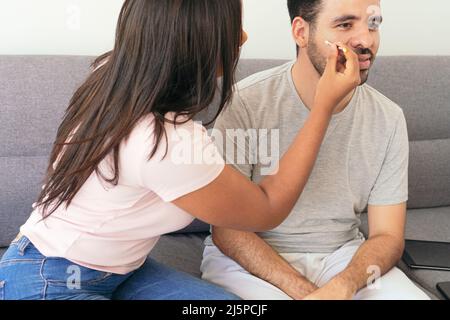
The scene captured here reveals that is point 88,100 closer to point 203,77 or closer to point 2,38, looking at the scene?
point 203,77

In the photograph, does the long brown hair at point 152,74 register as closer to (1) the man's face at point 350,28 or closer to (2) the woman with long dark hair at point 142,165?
(2) the woman with long dark hair at point 142,165

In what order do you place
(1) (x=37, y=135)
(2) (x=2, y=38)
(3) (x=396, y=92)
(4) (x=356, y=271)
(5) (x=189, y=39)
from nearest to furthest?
(5) (x=189, y=39), (4) (x=356, y=271), (1) (x=37, y=135), (2) (x=2, y=38), (3) (x=396, y=92)

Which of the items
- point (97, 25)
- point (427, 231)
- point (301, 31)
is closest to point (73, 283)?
point (301, 31)

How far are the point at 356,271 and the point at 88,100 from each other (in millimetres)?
652

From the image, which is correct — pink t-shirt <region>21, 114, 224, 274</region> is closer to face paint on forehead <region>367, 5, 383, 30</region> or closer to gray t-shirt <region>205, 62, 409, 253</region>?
gray t-shirt <region>205, 62, 409, 253</region>

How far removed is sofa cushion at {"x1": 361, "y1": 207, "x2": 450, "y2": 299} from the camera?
140 centimetres

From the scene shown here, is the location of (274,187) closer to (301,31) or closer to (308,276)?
(308,276)

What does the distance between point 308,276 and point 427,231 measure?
570 millimetres

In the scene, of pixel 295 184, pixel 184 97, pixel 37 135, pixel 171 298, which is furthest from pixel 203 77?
pixel 37 135

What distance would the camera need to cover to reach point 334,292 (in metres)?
1.09

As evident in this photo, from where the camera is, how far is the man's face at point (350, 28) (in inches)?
49.9

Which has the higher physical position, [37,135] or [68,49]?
[68,49]

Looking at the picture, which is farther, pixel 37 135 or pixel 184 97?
pixel 37 135

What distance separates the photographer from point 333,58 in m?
1.12
